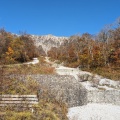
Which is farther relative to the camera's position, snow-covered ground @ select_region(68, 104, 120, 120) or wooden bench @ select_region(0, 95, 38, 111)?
snow-covered ground @ select_region(68, 104, 120, 120)

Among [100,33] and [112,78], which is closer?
[112,78]

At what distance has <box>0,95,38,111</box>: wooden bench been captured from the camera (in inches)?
528

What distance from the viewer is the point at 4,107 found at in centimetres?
1320

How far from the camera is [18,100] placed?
13.9 m

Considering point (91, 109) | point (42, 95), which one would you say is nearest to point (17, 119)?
point (42, 95)

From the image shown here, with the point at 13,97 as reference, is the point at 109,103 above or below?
below

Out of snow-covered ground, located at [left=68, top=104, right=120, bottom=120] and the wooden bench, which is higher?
the wooden bench

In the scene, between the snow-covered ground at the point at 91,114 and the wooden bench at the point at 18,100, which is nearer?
the wooden bench at the point at 18,100

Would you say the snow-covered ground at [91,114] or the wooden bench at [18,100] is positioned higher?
the wooden bench at [18,100]

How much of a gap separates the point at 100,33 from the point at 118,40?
4089 millimetres

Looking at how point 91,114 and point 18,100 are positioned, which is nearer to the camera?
point 18,100

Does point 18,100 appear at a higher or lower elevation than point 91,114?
higher

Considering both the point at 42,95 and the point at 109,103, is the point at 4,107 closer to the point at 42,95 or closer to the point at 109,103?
the point at 42,95

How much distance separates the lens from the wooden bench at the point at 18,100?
1341 centimetres
